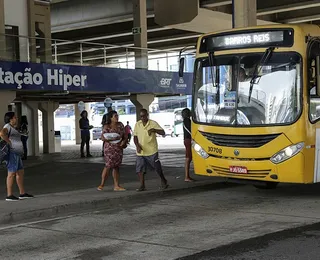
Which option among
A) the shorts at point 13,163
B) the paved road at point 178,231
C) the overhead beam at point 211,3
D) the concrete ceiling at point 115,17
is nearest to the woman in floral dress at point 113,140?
the paved road at point 178,231

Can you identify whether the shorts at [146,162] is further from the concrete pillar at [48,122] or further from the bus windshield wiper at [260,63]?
the concrete pillar at [48,122]

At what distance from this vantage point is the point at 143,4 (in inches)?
992

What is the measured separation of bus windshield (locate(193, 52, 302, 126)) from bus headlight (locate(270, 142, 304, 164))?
0.50 meters

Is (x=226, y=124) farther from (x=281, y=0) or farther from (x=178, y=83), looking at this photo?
(x=281, y=0)

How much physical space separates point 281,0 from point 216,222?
20355 millimetres

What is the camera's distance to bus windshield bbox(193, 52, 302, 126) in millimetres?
10422

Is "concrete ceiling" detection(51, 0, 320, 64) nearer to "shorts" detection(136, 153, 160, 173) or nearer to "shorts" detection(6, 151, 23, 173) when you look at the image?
"shorts" detection(136, 153, 160, 173)

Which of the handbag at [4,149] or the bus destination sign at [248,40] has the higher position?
the bus destination sign at [248,40]

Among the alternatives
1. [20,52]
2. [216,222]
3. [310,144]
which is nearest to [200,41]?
[310,144]

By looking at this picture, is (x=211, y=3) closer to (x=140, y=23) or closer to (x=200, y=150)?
(x=140, y=23)

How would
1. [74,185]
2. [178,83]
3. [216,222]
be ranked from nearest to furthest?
1. [216,222]
2. [74,185]
3. [178,83]

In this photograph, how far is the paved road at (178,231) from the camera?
700 cm

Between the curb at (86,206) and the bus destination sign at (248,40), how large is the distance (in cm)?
337

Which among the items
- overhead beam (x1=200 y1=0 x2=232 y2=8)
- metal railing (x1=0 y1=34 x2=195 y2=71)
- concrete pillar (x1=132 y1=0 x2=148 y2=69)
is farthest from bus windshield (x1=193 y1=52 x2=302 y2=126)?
overhead beam (x1=200 y1=0 x2=232 y2=8)
